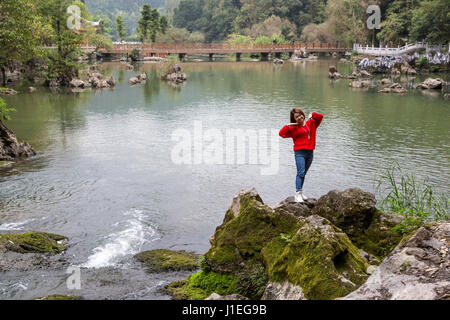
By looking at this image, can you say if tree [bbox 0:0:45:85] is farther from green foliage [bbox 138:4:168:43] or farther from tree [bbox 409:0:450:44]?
green foliage [bbox 138:4:168:43]

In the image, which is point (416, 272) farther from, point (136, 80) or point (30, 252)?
point (136, 80)

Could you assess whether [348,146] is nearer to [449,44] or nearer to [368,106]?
[368,106]

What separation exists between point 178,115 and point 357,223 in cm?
1869

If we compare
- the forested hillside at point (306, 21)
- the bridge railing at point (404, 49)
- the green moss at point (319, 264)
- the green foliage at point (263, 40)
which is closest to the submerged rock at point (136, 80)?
the forested hillside at point (306, 21)

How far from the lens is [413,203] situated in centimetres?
1124

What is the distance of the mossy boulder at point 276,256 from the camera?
527 cm

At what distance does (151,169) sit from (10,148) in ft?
17.3

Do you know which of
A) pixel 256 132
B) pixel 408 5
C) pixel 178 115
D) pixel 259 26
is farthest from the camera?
pixel 259 26

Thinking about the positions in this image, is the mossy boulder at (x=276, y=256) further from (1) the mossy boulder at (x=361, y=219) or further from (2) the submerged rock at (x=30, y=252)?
(2) the submerged rock at (x=30, y=252)

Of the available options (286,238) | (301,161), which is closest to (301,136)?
(301,161)

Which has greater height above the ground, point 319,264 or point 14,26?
point 14,26

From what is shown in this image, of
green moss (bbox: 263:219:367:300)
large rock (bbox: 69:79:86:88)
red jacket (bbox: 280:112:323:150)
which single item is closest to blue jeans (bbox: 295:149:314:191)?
red jacket (bbox: 280:112:323:150)
